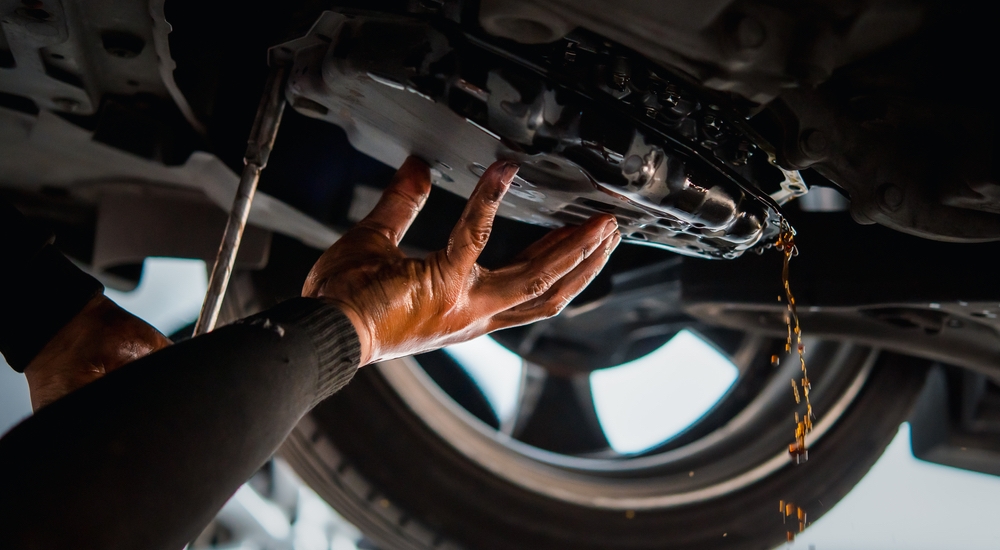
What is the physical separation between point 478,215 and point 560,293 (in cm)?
18

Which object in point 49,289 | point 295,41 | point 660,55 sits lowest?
point 49,289

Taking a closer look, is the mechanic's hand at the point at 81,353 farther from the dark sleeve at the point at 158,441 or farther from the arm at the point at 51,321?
the dark sleeve at the point at 158,441

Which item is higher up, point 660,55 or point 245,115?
point 660,55

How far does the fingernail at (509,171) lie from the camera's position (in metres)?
0.77

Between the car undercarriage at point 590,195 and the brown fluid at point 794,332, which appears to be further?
the brown fluid at point 794,332

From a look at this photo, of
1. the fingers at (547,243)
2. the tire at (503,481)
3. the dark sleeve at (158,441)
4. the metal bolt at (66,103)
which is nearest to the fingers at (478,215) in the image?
the fingers at (547,243)

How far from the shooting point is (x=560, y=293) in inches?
36.8

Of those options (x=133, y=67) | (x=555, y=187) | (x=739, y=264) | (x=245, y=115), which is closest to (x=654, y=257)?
(x=739, y=264)

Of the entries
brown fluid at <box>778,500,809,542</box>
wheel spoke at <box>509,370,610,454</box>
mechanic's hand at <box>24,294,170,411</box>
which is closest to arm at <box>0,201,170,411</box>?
mechanic's hand at <box>24,294,170,411</box>

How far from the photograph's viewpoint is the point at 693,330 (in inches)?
66.1

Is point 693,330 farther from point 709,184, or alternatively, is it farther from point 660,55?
point 660,55

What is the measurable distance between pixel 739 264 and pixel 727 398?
54cm

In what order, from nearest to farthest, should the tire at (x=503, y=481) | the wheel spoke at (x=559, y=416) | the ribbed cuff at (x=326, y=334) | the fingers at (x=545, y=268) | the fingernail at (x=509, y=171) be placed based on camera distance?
the ribbed cuff at (x=326, y=334)
the fingernail at (x=509, y=171)
the fingers at (x=545, y=268)
the tire at (x=503, y=481)
the wheel spoke at (x=559, y=416)

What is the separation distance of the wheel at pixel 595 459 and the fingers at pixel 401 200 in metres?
0.50
